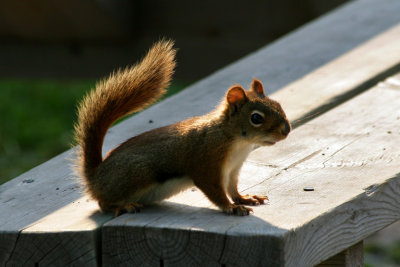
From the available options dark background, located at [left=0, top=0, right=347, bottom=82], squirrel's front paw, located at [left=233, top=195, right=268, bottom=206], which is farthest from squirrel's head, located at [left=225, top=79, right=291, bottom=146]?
dark background, located at [left=0, top=0, right=347, bottom=82]

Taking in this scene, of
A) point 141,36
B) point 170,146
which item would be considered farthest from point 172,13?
point 170,146

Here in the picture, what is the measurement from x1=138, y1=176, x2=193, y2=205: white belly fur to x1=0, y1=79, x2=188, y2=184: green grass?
9.42 feet

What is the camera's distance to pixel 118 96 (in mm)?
1696

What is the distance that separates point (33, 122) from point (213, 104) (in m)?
3.85

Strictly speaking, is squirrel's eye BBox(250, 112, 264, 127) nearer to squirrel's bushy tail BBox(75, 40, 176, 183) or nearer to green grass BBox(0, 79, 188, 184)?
squirrel's bushy tail BBox(75, 40, 176, 183)

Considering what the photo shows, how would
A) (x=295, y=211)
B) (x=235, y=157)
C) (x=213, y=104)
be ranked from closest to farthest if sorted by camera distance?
(x=295, y=211)
(x=235, y=157)
(x=213, y=104)

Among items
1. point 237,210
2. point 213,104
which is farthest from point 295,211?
point 213,104

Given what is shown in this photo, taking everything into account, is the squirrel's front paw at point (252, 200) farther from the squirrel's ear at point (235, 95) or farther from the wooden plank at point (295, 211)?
the squirrel's ear at point (235, 95)

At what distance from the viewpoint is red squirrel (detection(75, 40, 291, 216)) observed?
1.57m

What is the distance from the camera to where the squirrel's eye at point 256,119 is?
1.65 metres

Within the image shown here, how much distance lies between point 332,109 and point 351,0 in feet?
4.23

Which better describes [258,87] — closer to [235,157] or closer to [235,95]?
[235,95]

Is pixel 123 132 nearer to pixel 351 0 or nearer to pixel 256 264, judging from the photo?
pixel 256 264

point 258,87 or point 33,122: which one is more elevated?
point 33,122
